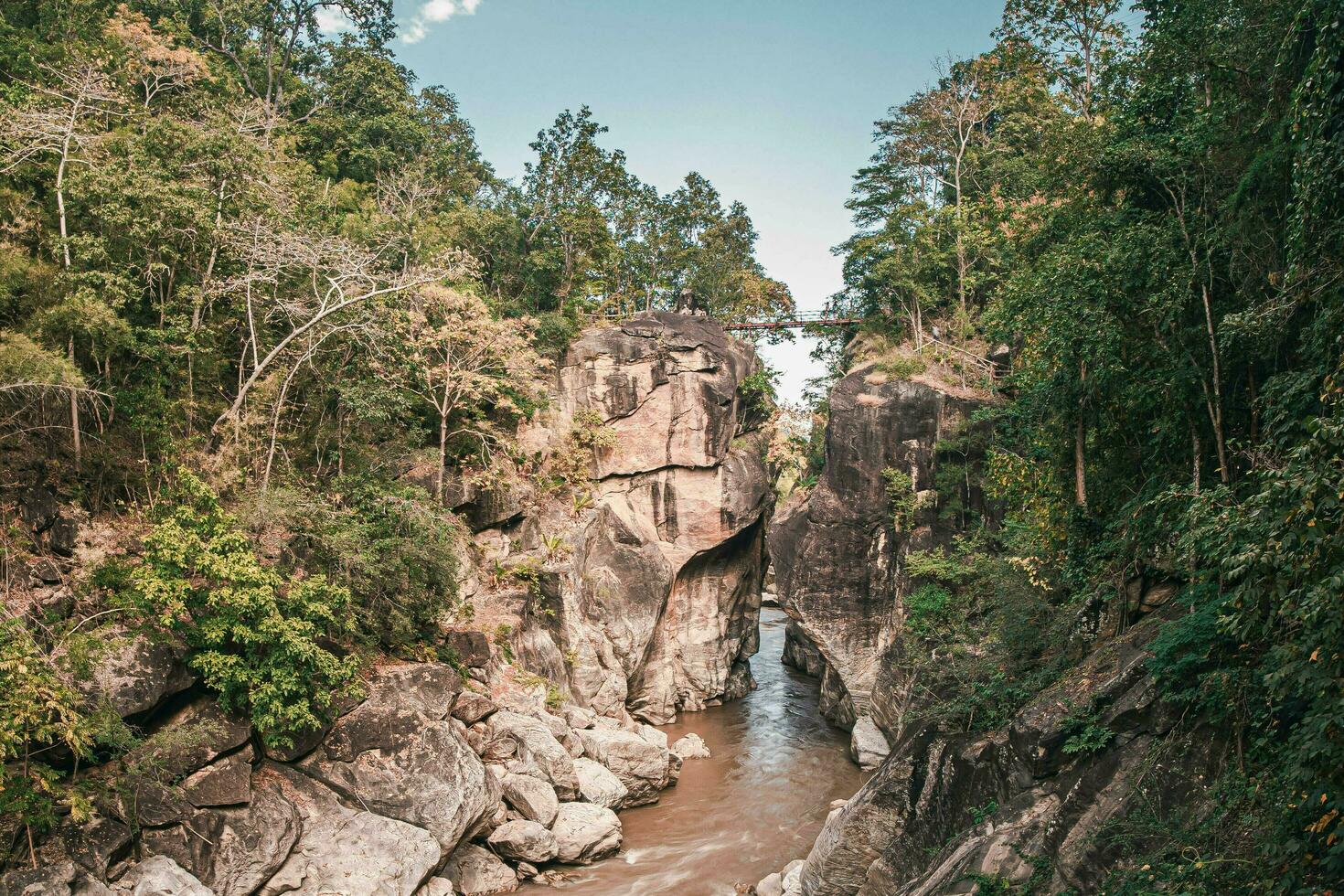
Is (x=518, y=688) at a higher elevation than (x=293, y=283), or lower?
lower

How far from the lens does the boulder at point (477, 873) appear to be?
12516mm

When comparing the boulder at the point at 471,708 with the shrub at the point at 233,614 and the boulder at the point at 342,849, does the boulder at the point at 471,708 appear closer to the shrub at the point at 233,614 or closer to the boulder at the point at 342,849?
the boulder at the point at 342,849

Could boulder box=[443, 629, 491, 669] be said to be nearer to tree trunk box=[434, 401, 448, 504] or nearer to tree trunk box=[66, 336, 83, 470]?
tree trunk box=[434, 401, 448, 504]

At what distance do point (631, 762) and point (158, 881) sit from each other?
29.4ft

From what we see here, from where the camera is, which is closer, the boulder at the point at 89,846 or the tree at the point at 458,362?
the boulder at the point at 89,846

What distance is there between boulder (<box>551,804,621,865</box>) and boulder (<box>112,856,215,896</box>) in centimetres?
562

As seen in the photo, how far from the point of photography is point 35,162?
1240cm

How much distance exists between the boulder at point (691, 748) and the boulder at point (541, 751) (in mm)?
4719

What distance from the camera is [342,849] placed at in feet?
36.7

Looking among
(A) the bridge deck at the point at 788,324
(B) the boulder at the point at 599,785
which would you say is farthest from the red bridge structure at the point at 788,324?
(B) the boulder at the point at 599,785

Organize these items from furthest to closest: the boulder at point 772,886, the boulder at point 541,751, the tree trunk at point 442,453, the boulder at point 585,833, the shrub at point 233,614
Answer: the tree trunk at point 442,453 → the boulder at point 541,751 → the boulder at point 585,833 → the boulder at point 772,886 → the shrub at point 233,614

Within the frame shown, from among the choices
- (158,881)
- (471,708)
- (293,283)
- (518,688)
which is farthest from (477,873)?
(293,283)

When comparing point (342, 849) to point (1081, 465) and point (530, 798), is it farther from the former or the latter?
point (1081, 465)

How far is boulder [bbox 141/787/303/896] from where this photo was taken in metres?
10.1
